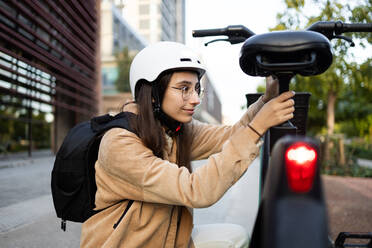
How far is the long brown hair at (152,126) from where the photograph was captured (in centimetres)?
130

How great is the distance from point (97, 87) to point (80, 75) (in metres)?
1.71

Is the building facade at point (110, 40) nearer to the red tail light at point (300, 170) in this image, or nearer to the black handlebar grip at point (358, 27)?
the black handlebar grip at point (358, 27)

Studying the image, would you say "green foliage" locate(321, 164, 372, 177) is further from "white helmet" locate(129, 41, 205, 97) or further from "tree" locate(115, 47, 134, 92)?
"tree" locate(115, 47, 134, 92)

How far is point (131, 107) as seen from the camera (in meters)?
1.46

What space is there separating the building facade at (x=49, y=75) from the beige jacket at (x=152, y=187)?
590 cm

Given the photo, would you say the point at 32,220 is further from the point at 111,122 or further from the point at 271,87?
the point at 271,87

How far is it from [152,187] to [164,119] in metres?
0.46

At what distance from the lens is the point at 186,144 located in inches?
63.9

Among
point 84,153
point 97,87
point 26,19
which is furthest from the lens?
point 97,87

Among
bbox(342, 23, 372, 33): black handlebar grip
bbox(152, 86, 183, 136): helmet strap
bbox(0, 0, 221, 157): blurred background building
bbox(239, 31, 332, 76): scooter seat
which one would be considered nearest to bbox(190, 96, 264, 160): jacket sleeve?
bbox(152, 86, 183, 136): helmet strap

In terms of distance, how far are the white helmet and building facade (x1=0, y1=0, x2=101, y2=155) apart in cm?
561

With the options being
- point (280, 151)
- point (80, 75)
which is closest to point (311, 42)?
point (280, 151)

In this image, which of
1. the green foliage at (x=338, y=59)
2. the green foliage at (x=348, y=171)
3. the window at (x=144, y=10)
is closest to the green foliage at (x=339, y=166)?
the green foliage at (x=348, y=171)

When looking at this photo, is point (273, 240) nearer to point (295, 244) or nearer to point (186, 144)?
point (295, 244)
